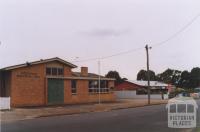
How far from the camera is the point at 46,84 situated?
44.8 meters

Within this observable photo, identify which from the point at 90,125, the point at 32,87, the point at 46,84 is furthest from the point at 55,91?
the point at 90,125

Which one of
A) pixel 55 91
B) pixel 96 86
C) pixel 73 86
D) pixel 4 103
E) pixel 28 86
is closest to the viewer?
pixel 4 103

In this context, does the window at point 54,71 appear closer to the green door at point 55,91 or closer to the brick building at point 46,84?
the brick building at point 46,84

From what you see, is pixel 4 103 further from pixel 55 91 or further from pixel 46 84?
pixel 55 91

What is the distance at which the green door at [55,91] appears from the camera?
45.7 meters

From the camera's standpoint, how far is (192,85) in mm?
134000

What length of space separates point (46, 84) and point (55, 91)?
6.19ft

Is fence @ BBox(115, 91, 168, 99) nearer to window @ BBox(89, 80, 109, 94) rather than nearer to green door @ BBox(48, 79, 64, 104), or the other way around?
window @ BBox(89, 80, 109, 94)

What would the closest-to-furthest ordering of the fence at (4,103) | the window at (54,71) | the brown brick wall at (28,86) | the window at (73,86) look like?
1. the fence at (4,103)
2. the brown brick wall at (28,86)
3. the window at (54,71)
4. the window at (73,86)

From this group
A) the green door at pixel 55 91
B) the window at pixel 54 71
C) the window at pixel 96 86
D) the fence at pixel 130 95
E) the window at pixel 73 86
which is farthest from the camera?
the fence at pixel 130 95

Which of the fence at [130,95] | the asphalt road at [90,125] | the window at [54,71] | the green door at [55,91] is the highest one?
the window at [54,71]

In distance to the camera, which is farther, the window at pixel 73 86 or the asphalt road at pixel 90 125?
the window at pixel 73 86

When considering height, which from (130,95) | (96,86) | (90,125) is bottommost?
(130,95)

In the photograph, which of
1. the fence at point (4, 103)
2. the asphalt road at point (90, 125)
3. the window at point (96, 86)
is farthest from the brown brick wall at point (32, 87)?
Result: the asphalt road at point (90, 125)
